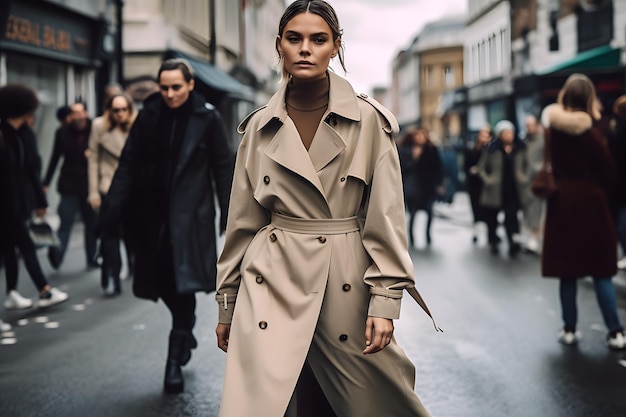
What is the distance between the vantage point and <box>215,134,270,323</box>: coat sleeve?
306 centimetres

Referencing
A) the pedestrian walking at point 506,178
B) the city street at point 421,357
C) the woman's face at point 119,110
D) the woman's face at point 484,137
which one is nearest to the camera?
the city street at point 421,357

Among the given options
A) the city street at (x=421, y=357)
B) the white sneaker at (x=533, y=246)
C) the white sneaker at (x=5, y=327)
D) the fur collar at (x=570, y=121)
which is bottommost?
the city street at (x=421, y=357)

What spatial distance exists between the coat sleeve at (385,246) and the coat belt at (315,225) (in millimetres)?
75

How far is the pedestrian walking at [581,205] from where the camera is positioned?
6.21 m

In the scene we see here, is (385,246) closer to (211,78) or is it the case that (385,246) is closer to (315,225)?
(315,225)

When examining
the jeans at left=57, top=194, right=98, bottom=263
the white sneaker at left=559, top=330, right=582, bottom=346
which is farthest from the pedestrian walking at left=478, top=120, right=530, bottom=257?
the white sneaker at left=559, top=330, right=582, bottom=346

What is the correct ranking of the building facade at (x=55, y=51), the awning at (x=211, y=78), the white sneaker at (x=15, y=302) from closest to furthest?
the white sneaker at (x=15, y=302), the building facade at (x=55, y=51), the awning at (x=211, y=78)

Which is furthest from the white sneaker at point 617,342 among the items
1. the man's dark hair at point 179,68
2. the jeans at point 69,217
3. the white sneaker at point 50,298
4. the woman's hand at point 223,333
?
the jeans at point 69,217

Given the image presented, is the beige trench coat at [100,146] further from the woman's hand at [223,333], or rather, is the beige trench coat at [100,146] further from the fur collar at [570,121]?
the woman's hand at [223,333]

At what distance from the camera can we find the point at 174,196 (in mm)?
5059

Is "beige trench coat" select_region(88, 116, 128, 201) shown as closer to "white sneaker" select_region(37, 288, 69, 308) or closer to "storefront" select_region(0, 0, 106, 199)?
"white sneaker" select_region(37, 288, 69, 308)

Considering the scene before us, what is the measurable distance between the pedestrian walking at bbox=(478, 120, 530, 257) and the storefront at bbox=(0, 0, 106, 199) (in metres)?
7.93

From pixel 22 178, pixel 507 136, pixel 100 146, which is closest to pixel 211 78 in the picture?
pixel 507 136

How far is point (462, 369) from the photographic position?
5.70 m
